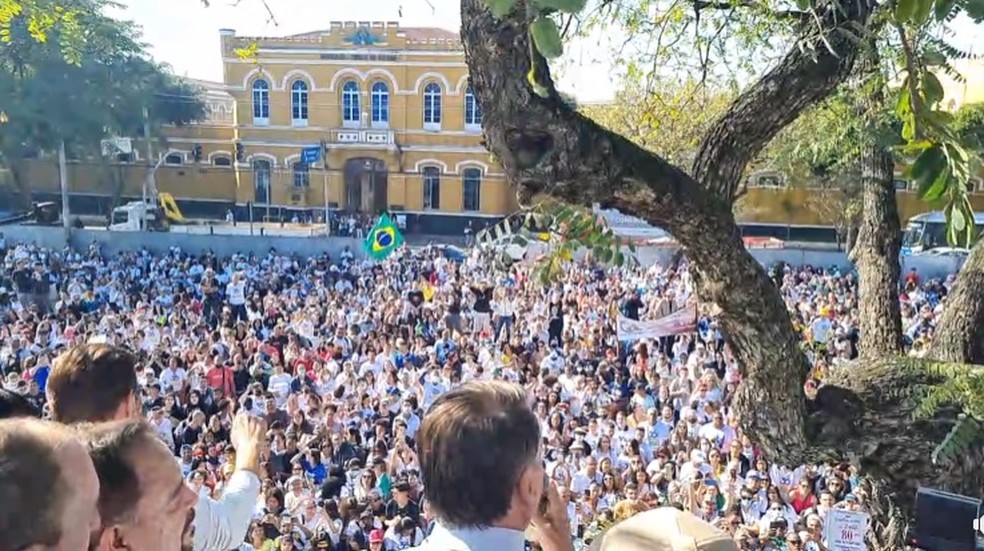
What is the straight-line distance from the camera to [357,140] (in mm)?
30859

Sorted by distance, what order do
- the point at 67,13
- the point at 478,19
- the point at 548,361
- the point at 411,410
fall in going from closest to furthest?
the point at 478,19 < the point at 67,13 < the point at 411,410 < the point at 548,361

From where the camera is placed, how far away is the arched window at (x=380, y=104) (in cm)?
3058

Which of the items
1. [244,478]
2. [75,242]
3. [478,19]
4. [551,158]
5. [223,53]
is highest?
[223,53]

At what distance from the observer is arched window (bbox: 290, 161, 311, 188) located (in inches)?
1239

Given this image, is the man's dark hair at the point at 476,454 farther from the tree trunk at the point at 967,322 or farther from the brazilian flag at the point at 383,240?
the brazilian flag at the point at 383,240

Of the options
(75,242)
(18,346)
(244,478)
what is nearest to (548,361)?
(18,346)

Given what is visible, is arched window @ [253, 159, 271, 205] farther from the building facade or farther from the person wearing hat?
the person wearing hat

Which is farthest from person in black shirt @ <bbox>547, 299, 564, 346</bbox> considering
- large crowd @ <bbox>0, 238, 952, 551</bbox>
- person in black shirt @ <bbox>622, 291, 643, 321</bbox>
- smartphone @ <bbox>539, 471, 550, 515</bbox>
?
→ smartphone @ <bbox>539, 471, 550, 515</bbox>

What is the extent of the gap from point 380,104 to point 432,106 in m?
1.75

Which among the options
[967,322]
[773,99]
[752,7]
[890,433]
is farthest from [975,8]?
[752,7]

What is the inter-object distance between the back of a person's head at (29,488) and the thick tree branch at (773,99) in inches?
84.0

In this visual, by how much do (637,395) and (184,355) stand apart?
17.8ft

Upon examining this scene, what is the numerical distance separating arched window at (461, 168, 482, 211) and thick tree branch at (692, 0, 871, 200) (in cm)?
2790

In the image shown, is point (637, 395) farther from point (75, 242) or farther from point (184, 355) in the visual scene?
point (75, 242)
